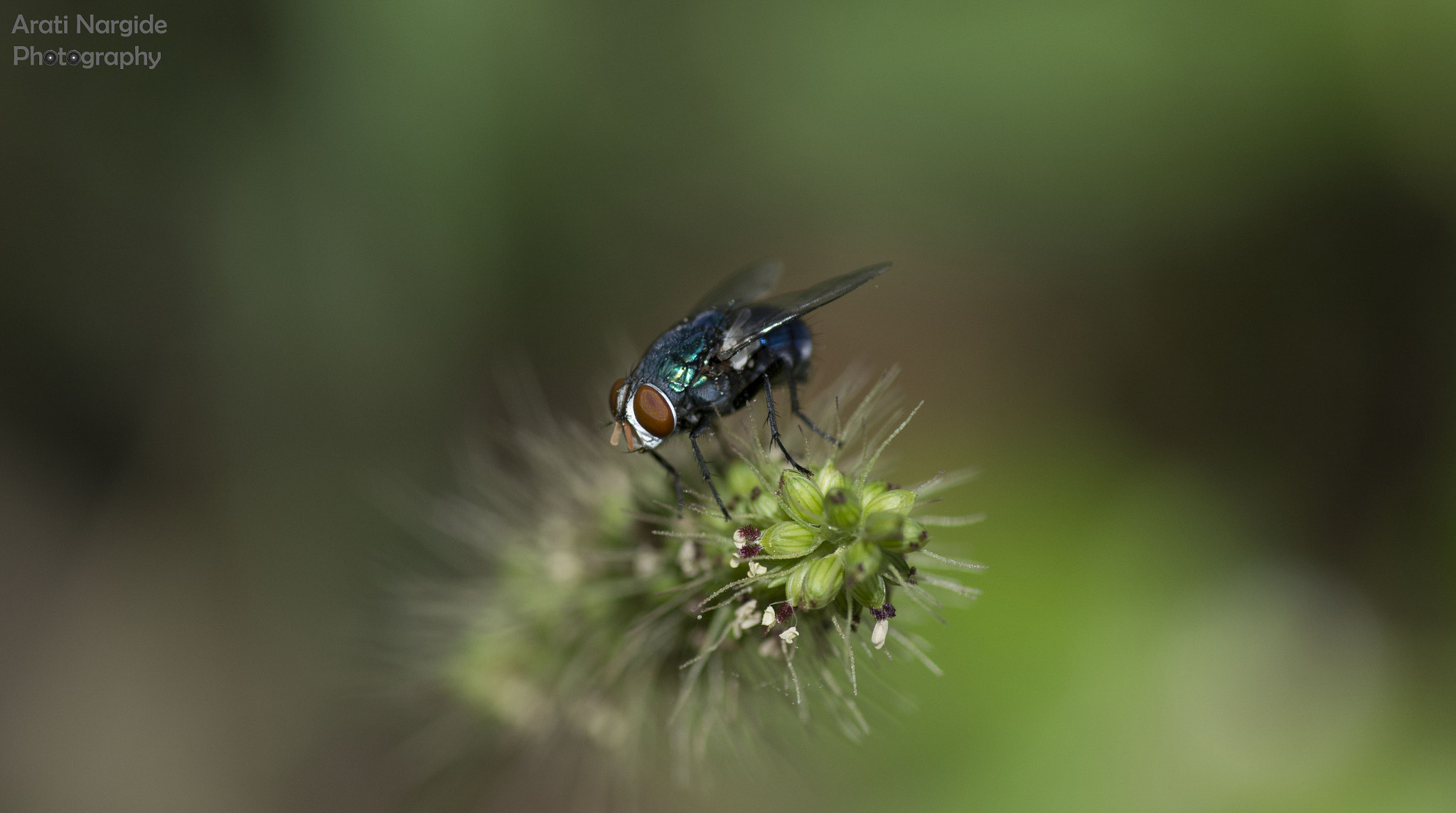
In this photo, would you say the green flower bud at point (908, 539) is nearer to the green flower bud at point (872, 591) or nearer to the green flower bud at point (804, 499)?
the green flower bud at point (872, 591)

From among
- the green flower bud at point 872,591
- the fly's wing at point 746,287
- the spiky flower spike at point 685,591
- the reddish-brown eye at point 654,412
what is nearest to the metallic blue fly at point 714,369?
the reddish-brown eye at point 654,412

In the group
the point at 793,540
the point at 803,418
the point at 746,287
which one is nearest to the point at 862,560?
the point at 793,540

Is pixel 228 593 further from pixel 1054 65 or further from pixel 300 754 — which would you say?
pixel 1054 65

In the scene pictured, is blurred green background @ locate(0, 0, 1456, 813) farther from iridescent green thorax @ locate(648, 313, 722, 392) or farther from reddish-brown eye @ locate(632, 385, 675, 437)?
reddish-brown eye @ locate(632, 385, 675, 437)

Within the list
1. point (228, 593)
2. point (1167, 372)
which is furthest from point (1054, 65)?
point (228, 593)

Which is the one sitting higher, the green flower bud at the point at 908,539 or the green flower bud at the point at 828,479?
the green flower bud at the point at 828,479

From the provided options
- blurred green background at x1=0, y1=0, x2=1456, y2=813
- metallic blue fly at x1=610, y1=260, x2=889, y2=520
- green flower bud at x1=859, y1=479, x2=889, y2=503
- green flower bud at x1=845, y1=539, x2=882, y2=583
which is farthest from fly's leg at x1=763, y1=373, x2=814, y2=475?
blurred green background at x1=0, y1=0, x2=1456, y2=813
